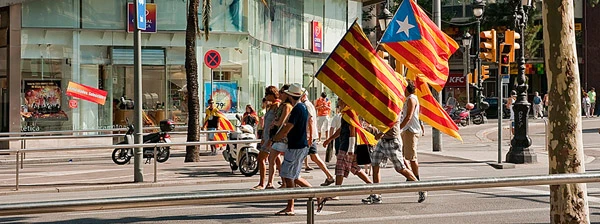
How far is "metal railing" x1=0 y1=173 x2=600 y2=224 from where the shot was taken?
4.83 meters

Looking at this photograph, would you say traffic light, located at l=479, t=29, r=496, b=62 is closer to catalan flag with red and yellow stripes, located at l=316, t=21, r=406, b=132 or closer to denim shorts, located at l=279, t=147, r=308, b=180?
catalan flag with red and yellow stripes, located at l=316, t=21, r=406, b=132

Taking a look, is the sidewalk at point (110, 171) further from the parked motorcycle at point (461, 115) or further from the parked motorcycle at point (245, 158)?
the parked motorcycle at point (461, 115)

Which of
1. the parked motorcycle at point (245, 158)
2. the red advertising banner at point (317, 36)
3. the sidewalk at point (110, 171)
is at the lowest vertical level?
the sidewalk at point (110, 171)

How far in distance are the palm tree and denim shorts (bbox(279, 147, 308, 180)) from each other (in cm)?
995

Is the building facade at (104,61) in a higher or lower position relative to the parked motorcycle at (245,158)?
higher

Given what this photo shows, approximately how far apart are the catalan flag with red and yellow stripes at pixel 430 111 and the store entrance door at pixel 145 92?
16.6 metres

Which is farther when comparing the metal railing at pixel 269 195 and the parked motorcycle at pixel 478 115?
the parked motorcycle at pixel 478 115

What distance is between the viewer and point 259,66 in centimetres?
3359

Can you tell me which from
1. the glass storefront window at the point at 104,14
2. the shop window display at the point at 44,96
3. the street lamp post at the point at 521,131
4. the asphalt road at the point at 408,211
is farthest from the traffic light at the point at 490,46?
the shop window display at the point at 44,96

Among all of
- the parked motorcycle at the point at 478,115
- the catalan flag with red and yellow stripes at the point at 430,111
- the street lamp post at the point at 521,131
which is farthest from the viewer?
the parked motorcycle at the point at 478,115

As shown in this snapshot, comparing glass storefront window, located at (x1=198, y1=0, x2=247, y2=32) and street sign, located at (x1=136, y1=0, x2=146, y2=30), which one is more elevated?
glass storefront window, located at (x1=198, y1=0, x2=247, y2=32)

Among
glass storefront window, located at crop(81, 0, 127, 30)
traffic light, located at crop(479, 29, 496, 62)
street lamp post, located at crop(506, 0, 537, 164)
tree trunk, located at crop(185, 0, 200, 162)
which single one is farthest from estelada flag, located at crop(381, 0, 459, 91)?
glass storefront window, located at crop(81, 0, 127, 30)

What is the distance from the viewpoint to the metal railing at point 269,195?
4828 millimetres

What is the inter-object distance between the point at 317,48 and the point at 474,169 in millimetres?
21830
